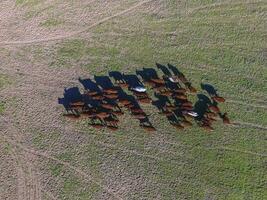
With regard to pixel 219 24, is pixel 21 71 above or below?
A: below

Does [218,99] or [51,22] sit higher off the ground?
[218,99]

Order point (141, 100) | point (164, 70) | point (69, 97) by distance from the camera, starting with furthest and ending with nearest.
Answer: point (164, 70)
point (69, 97)
point (141, 100)

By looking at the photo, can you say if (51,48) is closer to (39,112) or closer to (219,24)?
(39,112)

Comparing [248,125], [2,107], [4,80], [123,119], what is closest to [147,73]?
[123,119]

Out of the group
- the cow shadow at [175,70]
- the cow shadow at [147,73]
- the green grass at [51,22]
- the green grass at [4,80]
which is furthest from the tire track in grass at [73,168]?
the cow shadow at [175,70]

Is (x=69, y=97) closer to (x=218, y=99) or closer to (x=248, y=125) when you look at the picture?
(x=218, y=99)

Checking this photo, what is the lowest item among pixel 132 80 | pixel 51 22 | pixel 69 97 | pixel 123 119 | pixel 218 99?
pixel 69 97

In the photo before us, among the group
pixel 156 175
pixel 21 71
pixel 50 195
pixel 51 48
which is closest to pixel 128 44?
pixel 51 48
